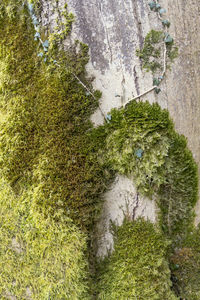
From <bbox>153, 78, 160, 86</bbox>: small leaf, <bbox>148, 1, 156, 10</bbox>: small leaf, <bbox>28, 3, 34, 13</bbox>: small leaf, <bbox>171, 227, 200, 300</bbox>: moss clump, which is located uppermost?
<bbox>28, 3, 34, 13</bbox>: small leaf

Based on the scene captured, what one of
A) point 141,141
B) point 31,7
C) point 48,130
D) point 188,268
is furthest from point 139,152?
point 31,7

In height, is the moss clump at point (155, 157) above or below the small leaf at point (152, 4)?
below

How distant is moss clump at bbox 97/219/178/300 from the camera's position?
1.81 m

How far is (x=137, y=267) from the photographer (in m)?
1.84

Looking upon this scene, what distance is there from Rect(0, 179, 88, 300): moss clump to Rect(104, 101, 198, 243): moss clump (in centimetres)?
58

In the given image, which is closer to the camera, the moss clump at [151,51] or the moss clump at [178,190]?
the moss clump at [151,51]

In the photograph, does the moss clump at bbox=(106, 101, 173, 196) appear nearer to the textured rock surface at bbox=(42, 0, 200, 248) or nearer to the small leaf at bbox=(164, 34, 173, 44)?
the textured rock surface at bbox=(42, 0, 200, 248)

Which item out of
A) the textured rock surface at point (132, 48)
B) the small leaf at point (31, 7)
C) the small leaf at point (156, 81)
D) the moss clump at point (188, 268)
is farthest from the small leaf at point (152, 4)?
the moss clump at point (188, 268)

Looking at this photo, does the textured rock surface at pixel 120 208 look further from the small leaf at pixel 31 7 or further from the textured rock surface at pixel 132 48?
the small leaf at pixel 31 7

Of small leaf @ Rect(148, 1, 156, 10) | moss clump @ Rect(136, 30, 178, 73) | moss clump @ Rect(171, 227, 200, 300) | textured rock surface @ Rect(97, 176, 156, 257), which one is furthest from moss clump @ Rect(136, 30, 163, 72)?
moss clump @ Rect(171, 227, 200, 300)

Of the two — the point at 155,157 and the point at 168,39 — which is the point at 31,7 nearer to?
the point at 168,39

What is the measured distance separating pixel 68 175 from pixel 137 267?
82cm

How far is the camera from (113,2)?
1765 mm

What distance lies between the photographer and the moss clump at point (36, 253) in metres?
1.77
